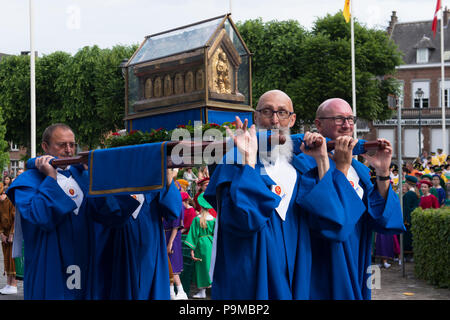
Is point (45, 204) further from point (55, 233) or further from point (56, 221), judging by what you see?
point (55, 233)

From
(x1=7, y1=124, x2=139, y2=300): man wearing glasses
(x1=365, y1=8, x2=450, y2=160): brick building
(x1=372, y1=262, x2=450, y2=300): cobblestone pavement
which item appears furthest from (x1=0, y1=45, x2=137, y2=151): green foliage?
(x1=7, y1=124, x2=139, y2=300): man wearing glasses

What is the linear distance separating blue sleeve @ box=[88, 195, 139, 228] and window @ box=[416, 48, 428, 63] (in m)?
53.1

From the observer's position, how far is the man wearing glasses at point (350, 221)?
3620 millimetres

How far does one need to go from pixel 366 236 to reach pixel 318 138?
81cm

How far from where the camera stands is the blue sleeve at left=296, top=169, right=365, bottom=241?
348 cm

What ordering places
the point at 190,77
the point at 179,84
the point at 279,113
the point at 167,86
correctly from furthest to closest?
1. the point at 167,86
2. the point at 179,84
3. the point at 190,77
4. the point at 279,113

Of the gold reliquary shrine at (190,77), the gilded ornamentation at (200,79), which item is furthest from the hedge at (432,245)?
the gilded ornamentation at (200,79)

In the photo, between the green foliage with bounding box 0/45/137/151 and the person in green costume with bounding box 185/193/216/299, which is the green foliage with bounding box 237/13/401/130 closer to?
the green foliage with bounding box 0/45/137/151

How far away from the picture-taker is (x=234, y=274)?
3514 millimetres

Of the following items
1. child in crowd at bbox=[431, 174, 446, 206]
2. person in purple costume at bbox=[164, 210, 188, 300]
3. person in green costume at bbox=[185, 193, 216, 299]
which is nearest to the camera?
person in purple costume at bbox=[164, 210, 188, 300]

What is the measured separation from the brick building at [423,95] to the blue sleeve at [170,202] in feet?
162

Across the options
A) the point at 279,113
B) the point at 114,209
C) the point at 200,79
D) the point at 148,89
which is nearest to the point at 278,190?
the point at 279,113

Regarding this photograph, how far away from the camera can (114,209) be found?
4758mm

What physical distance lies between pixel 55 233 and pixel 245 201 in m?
2.31
